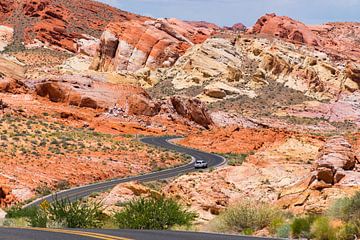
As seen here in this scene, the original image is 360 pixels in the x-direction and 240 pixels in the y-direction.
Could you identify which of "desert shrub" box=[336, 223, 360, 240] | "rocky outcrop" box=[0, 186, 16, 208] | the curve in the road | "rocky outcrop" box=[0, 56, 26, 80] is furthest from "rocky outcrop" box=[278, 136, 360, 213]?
"rocky outcrop" box=[0, 56, 26, 80]

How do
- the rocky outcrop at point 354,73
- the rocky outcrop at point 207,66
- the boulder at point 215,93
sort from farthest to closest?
the rocky outcrop at point 207,66, the rocky outcrop at point 354,73, the boulder at point 215,93

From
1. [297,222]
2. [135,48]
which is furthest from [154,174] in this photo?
[135,48]

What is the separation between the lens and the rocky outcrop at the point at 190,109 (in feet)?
340

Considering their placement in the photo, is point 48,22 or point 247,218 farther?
point 48,22

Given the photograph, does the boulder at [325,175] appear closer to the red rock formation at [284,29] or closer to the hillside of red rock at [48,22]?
the hillside of red rock at [48,22]

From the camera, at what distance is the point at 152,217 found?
827 inches

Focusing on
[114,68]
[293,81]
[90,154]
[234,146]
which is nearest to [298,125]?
[293,81]

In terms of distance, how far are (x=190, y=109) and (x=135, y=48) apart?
41.2 meters

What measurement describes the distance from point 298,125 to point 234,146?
32.8 meters

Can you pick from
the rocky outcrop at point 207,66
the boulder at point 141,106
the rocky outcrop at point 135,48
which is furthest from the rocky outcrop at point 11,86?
the rocky outcrop at point 207,66

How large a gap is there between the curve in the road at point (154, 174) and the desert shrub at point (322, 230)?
14356 mm

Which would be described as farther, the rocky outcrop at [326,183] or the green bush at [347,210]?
the rocky outcrop at [326,183]

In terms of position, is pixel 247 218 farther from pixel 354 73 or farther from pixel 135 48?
Result: pixel 135 48

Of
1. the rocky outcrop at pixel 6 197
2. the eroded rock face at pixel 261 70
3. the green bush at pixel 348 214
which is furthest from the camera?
the eroded rock face at pixel 261 70
